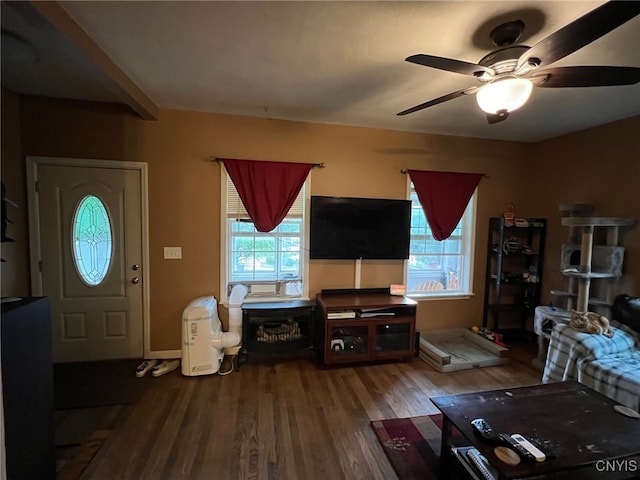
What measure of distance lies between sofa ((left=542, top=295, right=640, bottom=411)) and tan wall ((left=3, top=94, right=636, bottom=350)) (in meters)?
1.37

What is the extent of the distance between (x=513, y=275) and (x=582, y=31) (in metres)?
3.27

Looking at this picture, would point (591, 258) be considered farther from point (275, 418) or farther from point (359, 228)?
point (275, 418)

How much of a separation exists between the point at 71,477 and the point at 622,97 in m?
4.89

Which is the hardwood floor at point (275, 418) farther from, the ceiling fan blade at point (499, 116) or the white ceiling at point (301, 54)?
the white ceiling at point (301, 54)

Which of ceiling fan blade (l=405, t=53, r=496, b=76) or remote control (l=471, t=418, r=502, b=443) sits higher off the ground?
ceiling fan blade (l=405, t=53, r=496, b=76)

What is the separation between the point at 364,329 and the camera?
309 centimetres

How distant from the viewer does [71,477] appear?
1.71 meters

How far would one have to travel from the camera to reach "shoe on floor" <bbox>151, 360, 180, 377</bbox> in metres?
2.81

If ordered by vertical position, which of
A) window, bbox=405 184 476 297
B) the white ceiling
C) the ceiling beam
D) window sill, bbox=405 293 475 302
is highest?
the white ceiling

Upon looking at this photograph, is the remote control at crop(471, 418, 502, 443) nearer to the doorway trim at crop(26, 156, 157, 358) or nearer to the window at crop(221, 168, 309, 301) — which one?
the window at crop(221, 168, 309, 301)

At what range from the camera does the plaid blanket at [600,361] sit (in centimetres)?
200

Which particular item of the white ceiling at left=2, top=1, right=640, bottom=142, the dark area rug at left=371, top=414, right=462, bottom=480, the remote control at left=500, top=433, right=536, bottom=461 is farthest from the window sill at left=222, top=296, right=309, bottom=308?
the remote control at left=500, top=433, right=536, bottom=461

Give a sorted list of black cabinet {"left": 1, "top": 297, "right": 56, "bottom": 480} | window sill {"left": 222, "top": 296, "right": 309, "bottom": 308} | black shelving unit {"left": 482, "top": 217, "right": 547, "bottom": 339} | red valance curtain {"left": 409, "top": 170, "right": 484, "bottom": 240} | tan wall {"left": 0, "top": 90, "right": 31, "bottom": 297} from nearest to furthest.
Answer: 1. black cabinet {"left": 1, "top": 297, "right": 56, "bottom": 480}
2. tan wall {"left": 0, "top": 90, "right": 31, "bottom": 297}
3. window sill {"left": 222, "top": 296, "right": 309, "bottom": 308}
4. red valance curtain {"left": 409, "top": 170, "right": 484, "bottom": 240}
5. black shelving unit {"left": 482, "top": 217, "right": 547, "bottom": 339}

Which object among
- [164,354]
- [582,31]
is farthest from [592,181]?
[164,354]
